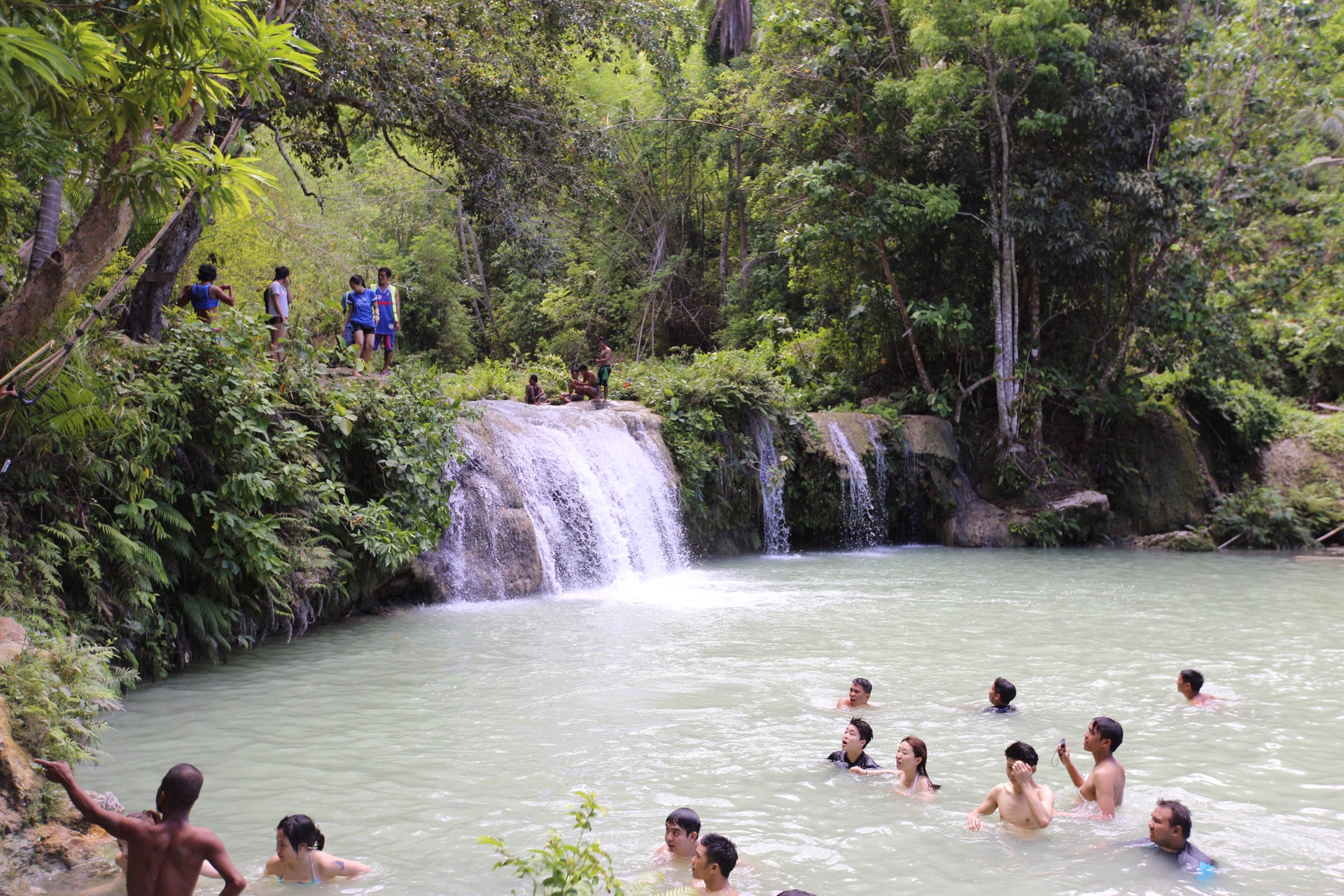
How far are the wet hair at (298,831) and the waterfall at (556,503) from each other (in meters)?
6.93

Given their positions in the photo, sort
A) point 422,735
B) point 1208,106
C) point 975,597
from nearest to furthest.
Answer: point 422,735 → point 975,597 → point 1208,106

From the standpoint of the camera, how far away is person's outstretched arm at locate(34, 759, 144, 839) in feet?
12.1

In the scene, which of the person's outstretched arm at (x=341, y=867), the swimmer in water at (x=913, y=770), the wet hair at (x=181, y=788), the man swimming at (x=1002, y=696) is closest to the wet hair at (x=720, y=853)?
the person's outstretched arm at (x=341, y=867)

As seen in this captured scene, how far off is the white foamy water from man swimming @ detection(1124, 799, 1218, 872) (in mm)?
100

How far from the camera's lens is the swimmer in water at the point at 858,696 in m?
6.86

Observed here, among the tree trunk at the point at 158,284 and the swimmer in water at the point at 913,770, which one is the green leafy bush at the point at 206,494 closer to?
the tree trunk at the point at 158,284

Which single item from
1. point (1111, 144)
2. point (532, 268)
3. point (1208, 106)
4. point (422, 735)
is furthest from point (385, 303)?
point (1208, 106)

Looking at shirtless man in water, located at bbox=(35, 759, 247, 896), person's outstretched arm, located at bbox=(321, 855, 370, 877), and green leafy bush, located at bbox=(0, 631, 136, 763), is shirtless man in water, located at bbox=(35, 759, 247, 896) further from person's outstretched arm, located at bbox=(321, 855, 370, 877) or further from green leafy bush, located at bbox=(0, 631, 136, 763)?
green leafy bush, located at bbox=(0, 631, 136, 763)

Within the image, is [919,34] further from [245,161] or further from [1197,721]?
[245,161]

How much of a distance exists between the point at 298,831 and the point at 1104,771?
384 centimetres

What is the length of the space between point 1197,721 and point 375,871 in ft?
17.5

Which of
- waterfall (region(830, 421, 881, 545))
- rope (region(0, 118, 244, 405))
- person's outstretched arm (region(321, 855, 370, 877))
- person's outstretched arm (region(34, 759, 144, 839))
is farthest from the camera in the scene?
waterfall (region(830, 421, 881, 545))

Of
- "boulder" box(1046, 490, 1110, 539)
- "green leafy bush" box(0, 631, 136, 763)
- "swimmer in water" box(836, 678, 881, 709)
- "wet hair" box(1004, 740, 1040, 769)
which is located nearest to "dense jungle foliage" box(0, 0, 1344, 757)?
"boulder" box(1046, 490, 1110, 539)

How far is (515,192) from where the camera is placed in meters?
13.3
